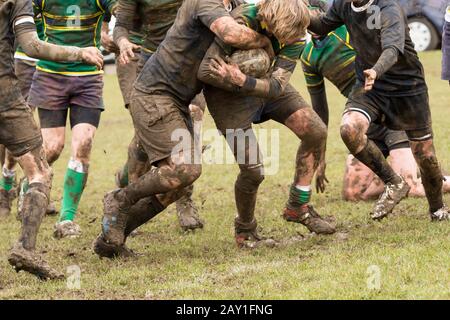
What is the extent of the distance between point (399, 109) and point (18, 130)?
298 centimetres

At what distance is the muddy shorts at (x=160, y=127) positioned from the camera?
6.89 meters

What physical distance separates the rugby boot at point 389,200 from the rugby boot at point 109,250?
193 centimetres

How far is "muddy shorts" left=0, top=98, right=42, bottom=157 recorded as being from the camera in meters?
6.67

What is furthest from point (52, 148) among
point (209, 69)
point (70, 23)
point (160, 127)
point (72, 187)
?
point (209, 69)

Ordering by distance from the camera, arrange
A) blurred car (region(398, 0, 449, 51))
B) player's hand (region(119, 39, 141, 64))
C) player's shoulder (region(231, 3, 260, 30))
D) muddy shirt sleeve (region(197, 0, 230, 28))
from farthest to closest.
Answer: blurred car (region(398, 0, 449, 51)) < player's hand (region(119, 39, 141, 64)) < player's shoulder (region(231, 3, 260, 30)) < muddy shirt sleeve (region(197, 0, 230, 28))

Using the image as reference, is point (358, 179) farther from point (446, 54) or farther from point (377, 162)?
point (377, 162)

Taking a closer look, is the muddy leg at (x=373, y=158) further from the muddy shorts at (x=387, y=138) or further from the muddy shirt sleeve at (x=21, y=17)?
the muddy shirt sleeve at (x=21, y=17)

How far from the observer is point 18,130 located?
21.9 feet

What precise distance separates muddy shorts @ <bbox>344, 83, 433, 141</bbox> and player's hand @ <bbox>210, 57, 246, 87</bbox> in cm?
128

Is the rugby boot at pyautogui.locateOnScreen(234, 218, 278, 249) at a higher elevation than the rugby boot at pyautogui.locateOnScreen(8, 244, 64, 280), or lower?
lower

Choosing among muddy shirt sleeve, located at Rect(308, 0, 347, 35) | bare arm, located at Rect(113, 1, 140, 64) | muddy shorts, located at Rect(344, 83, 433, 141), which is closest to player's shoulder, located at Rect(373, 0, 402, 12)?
muddy shirt sleeve, located at Rect(308, 0, 347, 35)

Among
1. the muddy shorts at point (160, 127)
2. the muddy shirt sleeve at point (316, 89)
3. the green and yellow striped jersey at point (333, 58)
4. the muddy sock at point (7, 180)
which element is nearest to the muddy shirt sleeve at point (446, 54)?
the green and yellow striped jersey at point (333, 58)

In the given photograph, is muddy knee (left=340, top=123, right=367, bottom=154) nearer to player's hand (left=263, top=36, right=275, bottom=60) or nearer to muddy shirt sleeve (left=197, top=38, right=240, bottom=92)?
player's hand (left=263, top=36, right=275, bottom=60)
